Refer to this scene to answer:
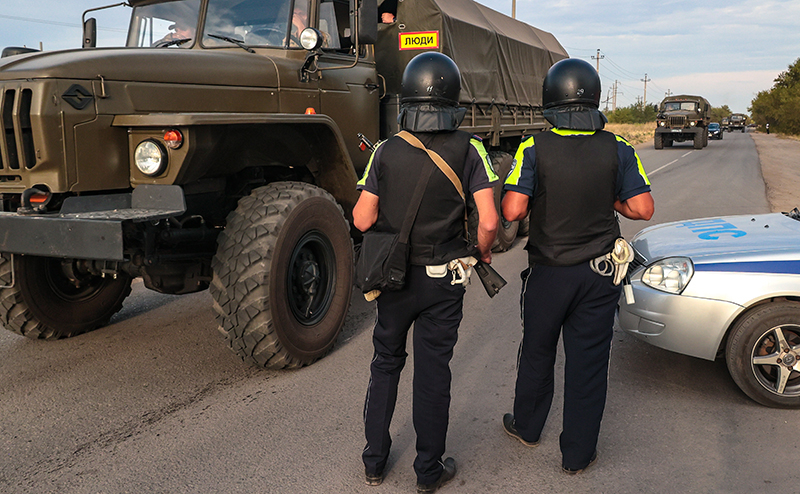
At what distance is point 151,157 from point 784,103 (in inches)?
2498

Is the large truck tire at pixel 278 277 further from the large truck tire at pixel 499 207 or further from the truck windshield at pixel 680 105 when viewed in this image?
the truck windshield at pixel 680 105

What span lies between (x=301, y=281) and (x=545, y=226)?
1.95 meters

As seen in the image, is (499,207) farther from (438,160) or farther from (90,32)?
(438,160)

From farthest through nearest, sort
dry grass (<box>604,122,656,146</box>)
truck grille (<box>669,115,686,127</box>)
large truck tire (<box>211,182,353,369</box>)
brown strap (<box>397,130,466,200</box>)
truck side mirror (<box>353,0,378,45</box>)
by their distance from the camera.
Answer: dry grass (<box>604,122,656,146</box>)
truck grille (<box>669,115,686,127</box>)
truck side mirror (<box>353,0,378,45</box>)
large truck tire (<box>211,182,353,369</box>)
brown strap (<box>397,130,466,200</box>)

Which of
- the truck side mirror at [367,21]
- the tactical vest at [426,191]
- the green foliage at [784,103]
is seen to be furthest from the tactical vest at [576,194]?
the green foliage at [784,103]

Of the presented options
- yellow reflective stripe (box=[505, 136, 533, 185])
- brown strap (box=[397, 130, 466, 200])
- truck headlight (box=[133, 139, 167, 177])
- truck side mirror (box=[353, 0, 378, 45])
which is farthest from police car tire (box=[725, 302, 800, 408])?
truck headlight (box=[133, 139, 167, 177])

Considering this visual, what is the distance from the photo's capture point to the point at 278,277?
159 inches

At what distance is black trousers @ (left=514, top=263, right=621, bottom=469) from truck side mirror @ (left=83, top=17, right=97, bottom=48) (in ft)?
15.5

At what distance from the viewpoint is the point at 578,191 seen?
2.91 meters

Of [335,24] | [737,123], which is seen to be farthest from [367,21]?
[737,123]

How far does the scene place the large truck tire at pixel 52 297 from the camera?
4.48 m

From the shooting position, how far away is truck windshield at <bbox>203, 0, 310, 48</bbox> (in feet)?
15.7

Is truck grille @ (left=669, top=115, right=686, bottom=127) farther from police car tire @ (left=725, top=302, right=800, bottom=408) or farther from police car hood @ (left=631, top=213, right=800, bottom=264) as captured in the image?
police car tire @ (left=725, top=302, right=800, bottom=408)

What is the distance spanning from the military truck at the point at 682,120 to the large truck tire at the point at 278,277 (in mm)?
32772
